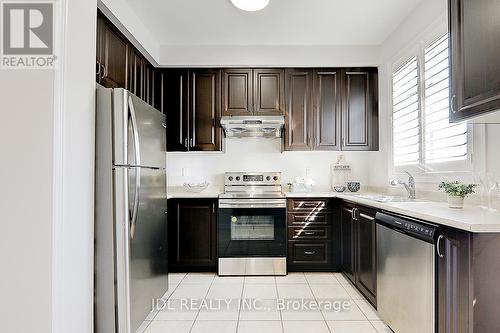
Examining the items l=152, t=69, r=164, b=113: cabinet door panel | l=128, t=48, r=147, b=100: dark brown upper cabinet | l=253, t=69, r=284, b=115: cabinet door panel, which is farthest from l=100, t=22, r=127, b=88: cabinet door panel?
l=253, t=69, r=284, b=115: cabinet door panel

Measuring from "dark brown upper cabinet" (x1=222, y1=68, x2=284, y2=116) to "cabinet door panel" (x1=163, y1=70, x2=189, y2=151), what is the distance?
482 millimetres

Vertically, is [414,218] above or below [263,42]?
below

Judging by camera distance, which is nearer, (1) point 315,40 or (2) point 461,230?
(2) point 461,230

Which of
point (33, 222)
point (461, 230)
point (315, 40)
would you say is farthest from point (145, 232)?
point (315, 40)

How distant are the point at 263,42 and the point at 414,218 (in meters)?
2.73

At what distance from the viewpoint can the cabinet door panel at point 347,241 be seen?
10.4 ft

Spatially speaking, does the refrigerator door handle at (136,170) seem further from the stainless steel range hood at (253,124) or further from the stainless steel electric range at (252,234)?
the stainless steel range hood at (253,124)

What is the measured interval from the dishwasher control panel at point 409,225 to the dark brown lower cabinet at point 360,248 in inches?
12.6

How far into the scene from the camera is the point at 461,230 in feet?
4.85

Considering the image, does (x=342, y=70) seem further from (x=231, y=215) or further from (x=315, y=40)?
(x=231, y=215)

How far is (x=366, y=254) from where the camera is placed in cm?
277

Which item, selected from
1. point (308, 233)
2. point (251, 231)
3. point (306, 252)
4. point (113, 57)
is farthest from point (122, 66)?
point (306, 252)

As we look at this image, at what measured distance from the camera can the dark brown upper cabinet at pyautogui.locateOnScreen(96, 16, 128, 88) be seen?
2.51m

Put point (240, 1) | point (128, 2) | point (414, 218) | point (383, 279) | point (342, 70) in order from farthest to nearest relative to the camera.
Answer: point (342, 70) < point (128, 2) < point (240, 1) < point (383, 279) < point (414, 218)
